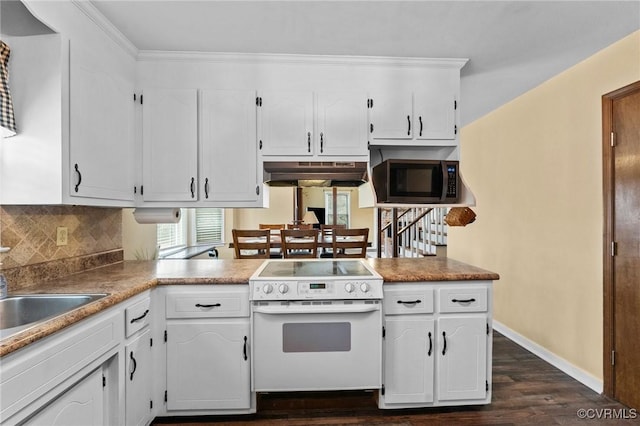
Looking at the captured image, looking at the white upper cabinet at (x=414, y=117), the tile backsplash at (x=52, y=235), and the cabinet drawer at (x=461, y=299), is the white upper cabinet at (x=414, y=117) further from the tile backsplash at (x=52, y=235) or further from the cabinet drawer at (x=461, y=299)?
the tile backsplash at (x=52, y=235)

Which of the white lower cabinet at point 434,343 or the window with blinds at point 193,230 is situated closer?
the white lower cabinet at point 434,343

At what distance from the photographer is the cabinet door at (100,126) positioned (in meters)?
1.74

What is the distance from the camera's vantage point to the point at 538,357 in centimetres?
294

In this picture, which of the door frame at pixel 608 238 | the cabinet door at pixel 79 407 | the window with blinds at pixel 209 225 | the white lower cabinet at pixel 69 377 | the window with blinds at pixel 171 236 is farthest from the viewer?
the window with blinds at pixel 209 225

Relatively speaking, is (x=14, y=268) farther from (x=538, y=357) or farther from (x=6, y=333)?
(x=538, y=357)

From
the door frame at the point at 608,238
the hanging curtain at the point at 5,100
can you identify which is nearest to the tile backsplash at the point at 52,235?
the hanging curtain at the point at 5,100

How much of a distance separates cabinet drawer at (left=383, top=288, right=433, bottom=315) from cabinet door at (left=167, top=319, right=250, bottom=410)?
867 mm

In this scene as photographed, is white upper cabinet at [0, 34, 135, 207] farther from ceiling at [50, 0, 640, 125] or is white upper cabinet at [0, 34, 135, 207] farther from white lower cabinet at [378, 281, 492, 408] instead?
white lower cabinet at [378, 281, 492, 408]

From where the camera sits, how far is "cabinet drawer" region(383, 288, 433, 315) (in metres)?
2.05

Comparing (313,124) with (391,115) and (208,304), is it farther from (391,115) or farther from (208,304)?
(208,304)

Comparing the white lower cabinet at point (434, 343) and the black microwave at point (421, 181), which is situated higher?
the black microwave at point (421, 181)

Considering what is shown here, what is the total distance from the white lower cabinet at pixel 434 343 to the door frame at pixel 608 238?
37.3 inches

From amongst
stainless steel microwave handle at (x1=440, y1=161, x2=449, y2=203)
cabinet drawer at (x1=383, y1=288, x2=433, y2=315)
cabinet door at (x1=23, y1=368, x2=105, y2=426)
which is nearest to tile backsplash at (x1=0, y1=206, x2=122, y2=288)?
cabinet door at (x1=23, y1=368, x2=105, y2=426)

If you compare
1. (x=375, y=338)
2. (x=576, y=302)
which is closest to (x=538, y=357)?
(x=576, y=302)
